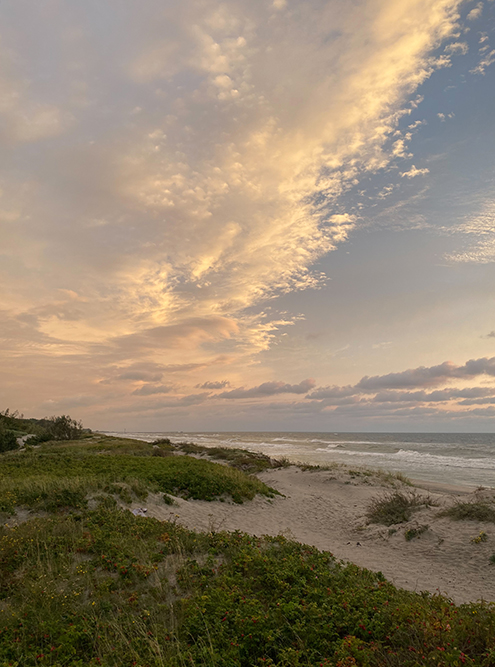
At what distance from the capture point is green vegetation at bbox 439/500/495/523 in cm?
1384

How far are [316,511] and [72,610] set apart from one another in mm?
14662

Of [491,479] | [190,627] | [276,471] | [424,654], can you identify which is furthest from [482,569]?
[491,479]

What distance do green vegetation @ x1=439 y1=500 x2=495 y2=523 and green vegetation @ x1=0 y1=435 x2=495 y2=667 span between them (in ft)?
24.1

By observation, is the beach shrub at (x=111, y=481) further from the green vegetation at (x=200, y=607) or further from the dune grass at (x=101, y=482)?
the green vegetation at (x=200, y=607)

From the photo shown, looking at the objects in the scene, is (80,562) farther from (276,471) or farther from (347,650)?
(276,471)

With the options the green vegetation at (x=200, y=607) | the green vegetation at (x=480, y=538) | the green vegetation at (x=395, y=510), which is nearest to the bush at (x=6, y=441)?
the green vegetation at (x=200, y=607)

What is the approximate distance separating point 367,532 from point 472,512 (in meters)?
4.16

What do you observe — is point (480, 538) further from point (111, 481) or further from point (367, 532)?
point (111, 481)

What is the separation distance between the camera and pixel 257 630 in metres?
6.15

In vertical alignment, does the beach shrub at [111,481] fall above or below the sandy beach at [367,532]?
above

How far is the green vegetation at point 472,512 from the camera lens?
13.8m

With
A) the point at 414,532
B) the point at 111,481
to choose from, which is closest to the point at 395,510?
the point at 414,532

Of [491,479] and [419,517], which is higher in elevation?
[419,517]

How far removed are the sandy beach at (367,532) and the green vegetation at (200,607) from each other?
2701 mm
